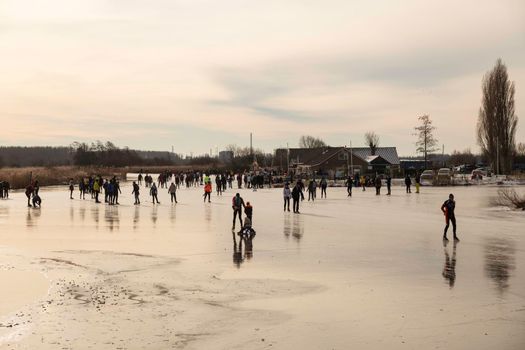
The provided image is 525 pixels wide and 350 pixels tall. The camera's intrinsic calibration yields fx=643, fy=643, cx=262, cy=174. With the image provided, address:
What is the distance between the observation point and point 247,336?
944 centimetres

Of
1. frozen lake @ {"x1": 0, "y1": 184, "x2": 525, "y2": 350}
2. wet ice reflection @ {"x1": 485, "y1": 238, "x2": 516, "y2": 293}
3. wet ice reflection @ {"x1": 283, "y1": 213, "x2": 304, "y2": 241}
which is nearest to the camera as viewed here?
frozen lake @ {"x1": 0, "y1": 184, "x2": 525, "y2": 350}

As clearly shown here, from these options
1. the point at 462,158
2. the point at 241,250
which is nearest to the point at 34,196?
the point at 241,250

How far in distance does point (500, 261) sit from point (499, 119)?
7026 cm

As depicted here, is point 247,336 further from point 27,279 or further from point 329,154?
point 329,154

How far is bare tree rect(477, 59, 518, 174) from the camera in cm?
8078

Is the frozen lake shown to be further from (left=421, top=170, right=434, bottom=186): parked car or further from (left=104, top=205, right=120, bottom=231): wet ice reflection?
(left=421, top=170, right=434, bottom=186): parked car

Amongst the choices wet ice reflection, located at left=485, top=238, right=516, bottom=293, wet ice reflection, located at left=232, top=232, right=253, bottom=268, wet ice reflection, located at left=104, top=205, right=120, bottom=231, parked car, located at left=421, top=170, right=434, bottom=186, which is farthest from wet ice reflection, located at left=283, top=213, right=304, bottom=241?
parked car, located at left=421, top=170, right=434, bottom=186

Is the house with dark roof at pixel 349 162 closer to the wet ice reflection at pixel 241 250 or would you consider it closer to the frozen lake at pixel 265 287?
the frozen lake at pixel 265 287

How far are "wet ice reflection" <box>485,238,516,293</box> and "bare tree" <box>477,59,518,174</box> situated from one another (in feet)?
210

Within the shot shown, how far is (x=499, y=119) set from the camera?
81.8m

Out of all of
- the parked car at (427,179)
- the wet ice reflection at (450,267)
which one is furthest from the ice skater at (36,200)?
the parked car at (427,179)

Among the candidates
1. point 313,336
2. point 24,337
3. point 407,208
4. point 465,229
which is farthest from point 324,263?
point 407,208

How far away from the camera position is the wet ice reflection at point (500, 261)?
44.9 feet

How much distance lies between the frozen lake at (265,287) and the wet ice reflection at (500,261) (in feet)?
0.15
